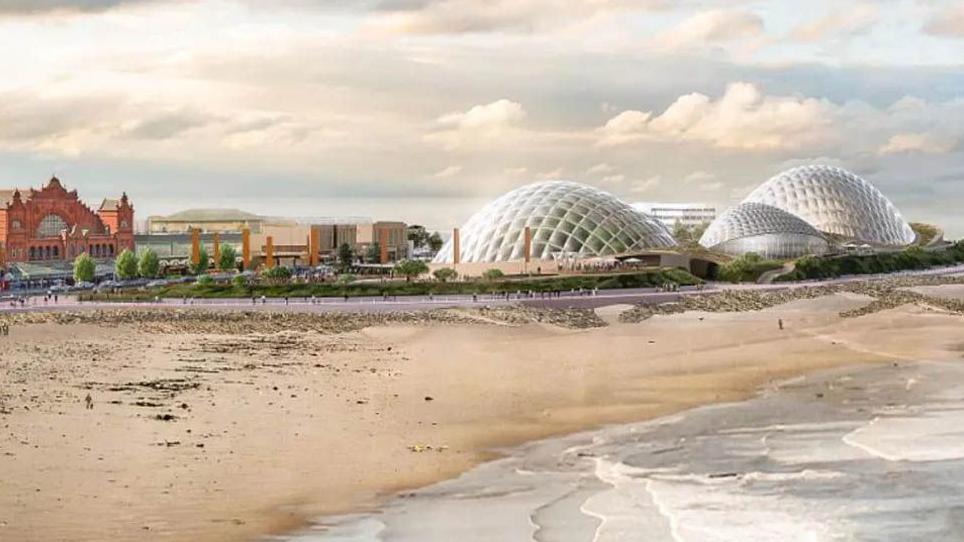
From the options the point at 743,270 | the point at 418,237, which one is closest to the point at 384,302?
the point at 743,270

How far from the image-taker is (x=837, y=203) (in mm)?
113812

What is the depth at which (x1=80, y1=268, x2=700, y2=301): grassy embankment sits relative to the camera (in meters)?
59.1

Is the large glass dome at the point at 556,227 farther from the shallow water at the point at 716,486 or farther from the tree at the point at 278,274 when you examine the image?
the shallow water at the point at 716,486

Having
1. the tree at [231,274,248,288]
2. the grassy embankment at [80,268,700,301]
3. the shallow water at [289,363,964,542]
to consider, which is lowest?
the shallow water at [289,363,964,542]

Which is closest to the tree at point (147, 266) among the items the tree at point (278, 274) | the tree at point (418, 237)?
the tree at point (278, 274)

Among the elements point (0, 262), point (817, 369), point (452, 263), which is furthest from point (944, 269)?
point (0, 262)

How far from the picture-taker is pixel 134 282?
74.7 meters

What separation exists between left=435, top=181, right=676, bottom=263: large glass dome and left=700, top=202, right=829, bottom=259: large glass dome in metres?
10.9

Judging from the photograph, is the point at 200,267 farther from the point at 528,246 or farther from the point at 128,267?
the point at 528,246

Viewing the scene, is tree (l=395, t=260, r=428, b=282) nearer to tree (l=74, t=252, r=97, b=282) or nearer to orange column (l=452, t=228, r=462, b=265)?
orange column (l=452, t=228, r=462, b=265)

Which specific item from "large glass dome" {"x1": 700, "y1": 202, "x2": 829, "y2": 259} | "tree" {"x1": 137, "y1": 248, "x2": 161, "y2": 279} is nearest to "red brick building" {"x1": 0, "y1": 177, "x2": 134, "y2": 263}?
"tree" {"x1": 137, "y1": 248, "x2": 161, "y2": 279}

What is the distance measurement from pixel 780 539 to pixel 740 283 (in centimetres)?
6012

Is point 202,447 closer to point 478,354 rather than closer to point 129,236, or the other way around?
point 478,354

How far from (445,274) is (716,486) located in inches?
1871
